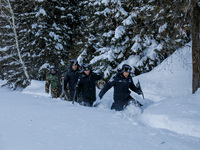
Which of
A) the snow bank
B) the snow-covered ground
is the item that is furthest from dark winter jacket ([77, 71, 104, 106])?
the snow bank

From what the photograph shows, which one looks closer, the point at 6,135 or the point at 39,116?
the point at 6,135

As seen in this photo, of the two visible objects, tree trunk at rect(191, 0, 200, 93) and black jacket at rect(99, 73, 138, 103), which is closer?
tree trunk at rect(191, 0, 200, 93)

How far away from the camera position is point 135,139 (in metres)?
2.94

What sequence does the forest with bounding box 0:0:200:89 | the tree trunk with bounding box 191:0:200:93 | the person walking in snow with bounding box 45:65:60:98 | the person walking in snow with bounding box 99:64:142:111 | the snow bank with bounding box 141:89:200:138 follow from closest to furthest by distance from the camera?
the snow bank with bounding box 141:89:200:138
the tree trunk with bounding box 191:0:200:93
the person walking in snow with bounding box 99:64:142:111
the person walking in snow with bounding box 45:65:60:98
the forest with bounding box 0:0:200:89

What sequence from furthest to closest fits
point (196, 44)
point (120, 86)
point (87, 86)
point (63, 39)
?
point (63, 39), point (87, 86), point (120, 86), point (196, 44)

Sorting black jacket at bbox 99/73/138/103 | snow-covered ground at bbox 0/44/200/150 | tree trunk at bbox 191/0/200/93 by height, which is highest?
tree trunk at bbox 191/0/200/93

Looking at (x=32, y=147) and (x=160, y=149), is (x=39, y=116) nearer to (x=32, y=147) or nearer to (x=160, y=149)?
(x=32, y=147)

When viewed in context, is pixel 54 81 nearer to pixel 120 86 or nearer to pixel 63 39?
pixel 120 86

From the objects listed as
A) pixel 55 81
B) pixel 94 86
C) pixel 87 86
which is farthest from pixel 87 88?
pixel 55 81

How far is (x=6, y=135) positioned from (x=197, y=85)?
5.52m

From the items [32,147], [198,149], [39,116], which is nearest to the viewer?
[32,147]

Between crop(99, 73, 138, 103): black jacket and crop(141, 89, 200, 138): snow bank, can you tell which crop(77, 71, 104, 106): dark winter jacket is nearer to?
crop(99, 73, 138, 103): black jacket

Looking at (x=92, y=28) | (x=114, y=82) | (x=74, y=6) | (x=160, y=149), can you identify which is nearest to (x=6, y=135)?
(x=160, y=149)

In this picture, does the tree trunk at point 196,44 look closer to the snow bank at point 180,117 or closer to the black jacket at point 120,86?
the snow bank at point 180,117
